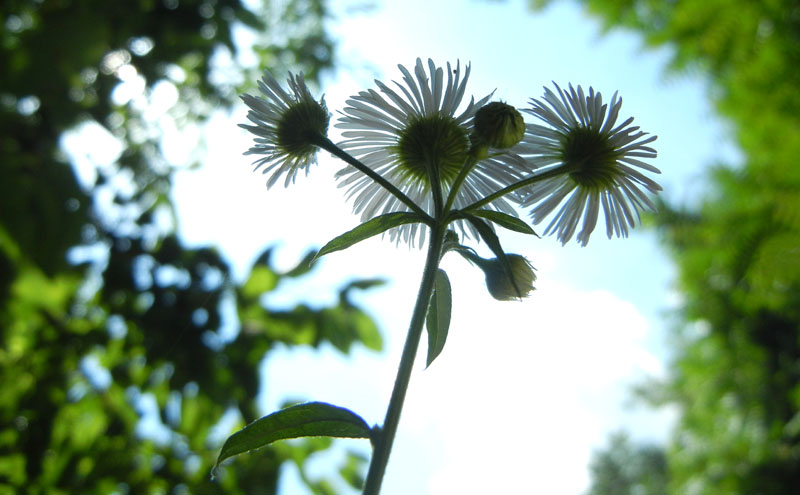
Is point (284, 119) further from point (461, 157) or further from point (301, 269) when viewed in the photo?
point (301, 269)

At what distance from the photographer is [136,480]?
2.73 ft

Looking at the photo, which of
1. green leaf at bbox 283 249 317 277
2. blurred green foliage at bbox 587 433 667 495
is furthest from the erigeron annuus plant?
blurred green foliage at bbox 587 433 667 495

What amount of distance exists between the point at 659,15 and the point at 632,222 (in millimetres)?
2113

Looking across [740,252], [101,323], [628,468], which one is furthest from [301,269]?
[628,468]

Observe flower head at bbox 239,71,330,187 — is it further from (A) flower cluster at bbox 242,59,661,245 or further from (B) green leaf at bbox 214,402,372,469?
(B) green leaf at bbox 214,402,372,469

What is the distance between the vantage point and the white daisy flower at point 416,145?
37 cm

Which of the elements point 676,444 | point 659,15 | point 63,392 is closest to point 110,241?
point 63,392

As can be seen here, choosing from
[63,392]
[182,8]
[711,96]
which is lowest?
[63,392]

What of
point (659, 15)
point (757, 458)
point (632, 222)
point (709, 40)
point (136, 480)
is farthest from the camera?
point (757, 458)

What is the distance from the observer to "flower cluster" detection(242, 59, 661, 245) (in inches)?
14.7

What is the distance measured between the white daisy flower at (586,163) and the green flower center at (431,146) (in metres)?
0.04

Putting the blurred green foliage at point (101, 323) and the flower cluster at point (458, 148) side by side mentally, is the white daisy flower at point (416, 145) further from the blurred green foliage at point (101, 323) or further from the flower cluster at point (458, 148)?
the blurred green foliage at point (101, 323)

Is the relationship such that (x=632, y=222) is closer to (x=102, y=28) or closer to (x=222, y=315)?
(x=222, y=315)

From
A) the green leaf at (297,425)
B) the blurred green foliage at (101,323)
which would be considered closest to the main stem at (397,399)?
the green leaf at (297,425)
